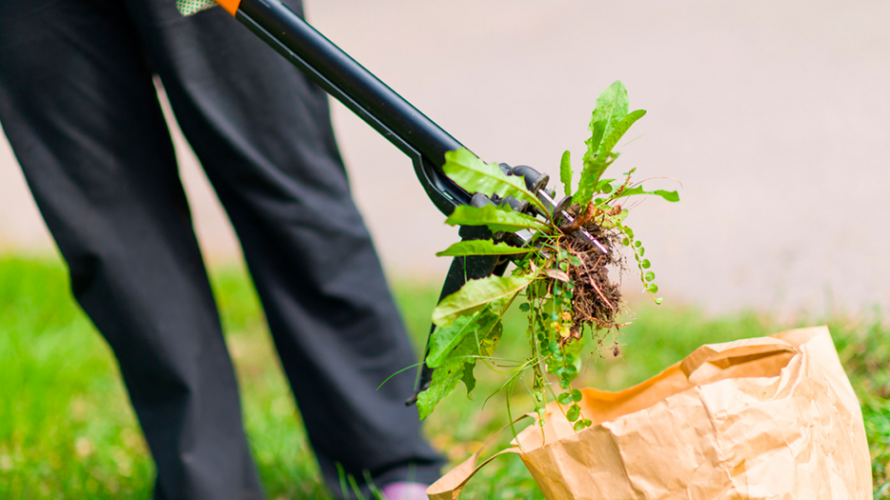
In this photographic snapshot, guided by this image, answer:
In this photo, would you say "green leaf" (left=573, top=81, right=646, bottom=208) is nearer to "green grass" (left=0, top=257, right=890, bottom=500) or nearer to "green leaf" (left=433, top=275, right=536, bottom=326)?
"green leaf" (left=433, top=275, right=536, bottom=326)

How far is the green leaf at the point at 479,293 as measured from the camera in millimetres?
702

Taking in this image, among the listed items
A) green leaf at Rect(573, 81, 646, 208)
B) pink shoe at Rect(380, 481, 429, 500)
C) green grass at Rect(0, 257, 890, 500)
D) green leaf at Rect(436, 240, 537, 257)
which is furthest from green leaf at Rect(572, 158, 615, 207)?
pink shoe at Rect(380, 481, 429, 500)

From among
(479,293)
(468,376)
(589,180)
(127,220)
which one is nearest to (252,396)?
(127,220)

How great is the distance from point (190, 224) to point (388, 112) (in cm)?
75

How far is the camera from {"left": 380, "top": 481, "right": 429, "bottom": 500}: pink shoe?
1.28 metres

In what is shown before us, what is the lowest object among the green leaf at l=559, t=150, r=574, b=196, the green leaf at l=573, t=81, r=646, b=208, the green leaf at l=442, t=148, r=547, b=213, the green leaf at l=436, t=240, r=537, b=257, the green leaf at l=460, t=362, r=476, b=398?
the green leaf at l=460, t=362, r=476, b=398

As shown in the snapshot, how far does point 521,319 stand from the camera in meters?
2.28

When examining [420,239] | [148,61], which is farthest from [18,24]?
[420,239]

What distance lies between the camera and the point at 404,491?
1290mm

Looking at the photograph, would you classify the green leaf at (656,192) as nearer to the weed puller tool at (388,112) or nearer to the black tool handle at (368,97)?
the weed puller tool at (388,112)

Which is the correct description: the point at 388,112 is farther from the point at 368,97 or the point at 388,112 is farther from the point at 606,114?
the point at 606,114

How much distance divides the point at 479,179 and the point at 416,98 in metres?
3.61

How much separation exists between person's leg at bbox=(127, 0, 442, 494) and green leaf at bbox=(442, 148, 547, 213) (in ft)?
1.97

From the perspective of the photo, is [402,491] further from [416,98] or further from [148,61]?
[416,98]
